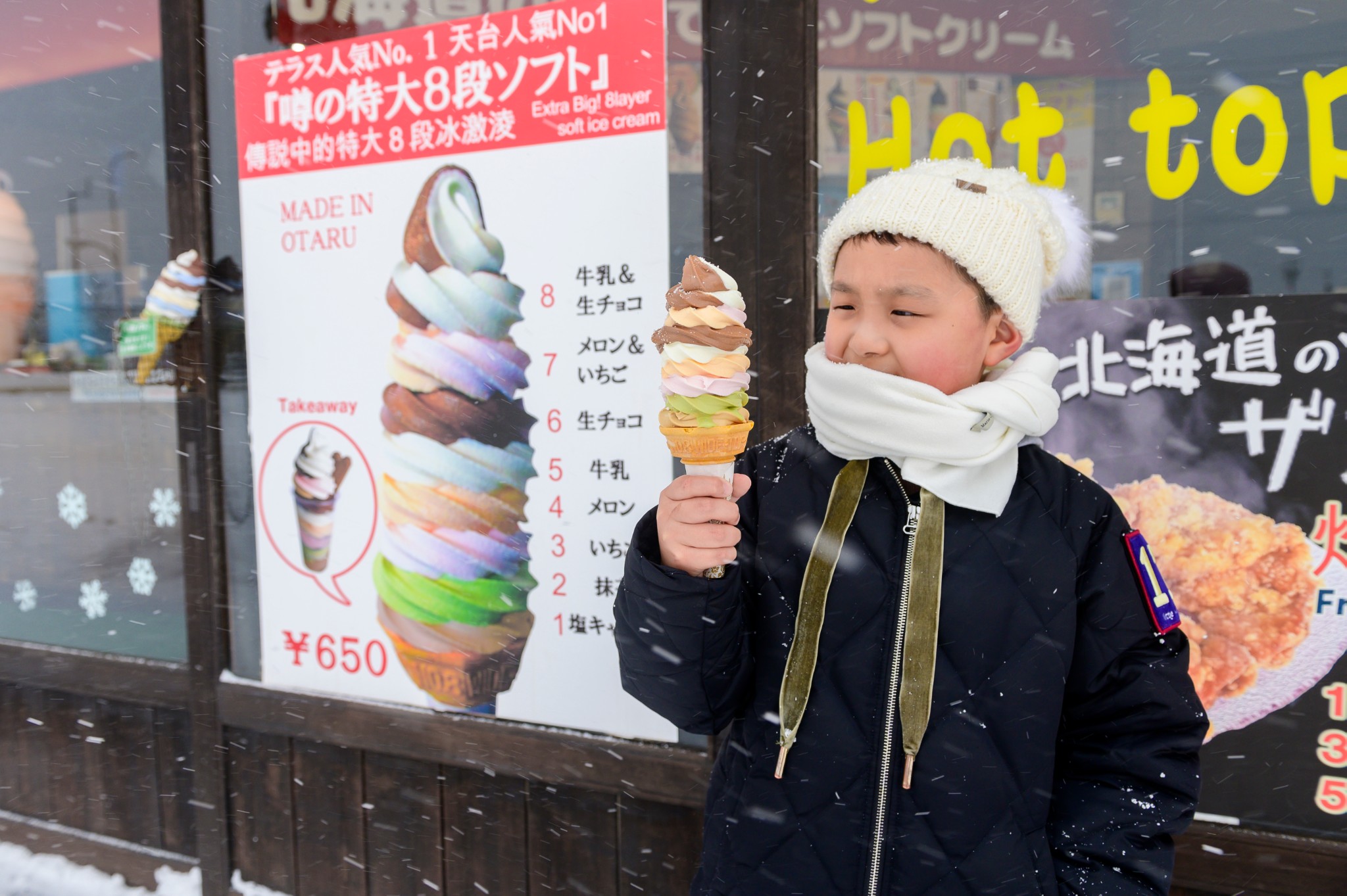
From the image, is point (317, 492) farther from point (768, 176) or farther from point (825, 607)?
point (825, 607)

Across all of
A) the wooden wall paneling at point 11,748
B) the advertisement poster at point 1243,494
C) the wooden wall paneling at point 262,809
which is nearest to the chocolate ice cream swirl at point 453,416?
the wooden wall paneling at point 262,809

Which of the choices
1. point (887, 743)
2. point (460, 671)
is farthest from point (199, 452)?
point (887, 743)

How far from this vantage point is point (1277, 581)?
2.33m

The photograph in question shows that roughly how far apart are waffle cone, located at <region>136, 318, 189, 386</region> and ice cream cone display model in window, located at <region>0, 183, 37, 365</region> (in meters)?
1.02

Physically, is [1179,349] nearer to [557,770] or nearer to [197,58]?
[557,770]

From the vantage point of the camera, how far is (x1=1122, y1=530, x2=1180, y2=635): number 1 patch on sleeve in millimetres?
1593

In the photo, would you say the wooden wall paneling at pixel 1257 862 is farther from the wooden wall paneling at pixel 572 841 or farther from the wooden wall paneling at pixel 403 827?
the wooden wall paneling at pixel 403 827

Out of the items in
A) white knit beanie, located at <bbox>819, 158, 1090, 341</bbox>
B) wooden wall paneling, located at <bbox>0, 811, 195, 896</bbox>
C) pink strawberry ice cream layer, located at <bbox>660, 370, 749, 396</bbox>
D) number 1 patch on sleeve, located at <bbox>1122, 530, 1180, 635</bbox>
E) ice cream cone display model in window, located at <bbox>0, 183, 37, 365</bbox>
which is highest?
ice cream cone display model in window, located at <bbox>0, 183, 37, 365</bbox>

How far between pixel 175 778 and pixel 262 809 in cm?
55

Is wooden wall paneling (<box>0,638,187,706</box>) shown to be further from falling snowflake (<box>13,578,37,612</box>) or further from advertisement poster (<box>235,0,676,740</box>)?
advertisement poster (<box>235,0,676,740</box>)

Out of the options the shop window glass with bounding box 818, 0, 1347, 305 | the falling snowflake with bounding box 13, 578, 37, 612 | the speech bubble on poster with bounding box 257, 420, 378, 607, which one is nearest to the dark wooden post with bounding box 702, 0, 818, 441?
the shop window glass with bounding box 818, 0, 1347, 305

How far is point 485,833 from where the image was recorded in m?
3.24

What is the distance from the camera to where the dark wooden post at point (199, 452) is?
3.49m

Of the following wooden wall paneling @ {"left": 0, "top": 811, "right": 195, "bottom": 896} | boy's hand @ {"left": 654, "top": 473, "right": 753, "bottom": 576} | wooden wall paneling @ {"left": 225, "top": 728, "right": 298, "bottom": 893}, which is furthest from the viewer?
wooden wall paneling @ {"left": 0, "top": 811, "right": 195, "bottom": 896}
